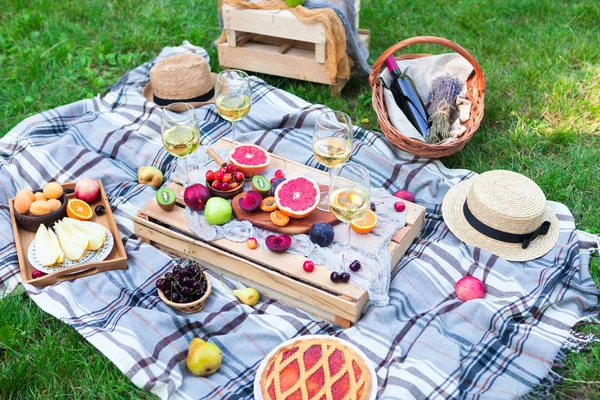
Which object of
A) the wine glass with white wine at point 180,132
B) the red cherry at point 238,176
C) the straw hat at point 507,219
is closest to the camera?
the wine glass with white wine at point 180,132

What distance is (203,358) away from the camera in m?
3.47

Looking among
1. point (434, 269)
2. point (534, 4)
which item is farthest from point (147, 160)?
point (534, 4)

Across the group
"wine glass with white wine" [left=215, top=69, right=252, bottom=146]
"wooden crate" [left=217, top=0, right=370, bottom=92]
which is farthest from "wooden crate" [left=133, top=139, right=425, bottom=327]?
"wooden crate" [left=217, top=0, right=370, bottom=92]

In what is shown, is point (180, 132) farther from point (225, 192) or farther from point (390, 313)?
point (390, 313)

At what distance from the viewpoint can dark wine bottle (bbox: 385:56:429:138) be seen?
5.19 m

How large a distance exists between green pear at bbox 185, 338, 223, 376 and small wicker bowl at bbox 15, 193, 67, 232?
1547 mm

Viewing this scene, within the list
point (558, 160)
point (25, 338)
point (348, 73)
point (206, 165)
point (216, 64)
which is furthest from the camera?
point (216, 64)

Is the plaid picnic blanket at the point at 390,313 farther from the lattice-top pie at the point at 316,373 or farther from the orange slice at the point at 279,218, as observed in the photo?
the orange slice at the point at 279,218

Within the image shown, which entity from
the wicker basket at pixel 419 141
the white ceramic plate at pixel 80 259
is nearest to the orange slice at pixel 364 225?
the wicker basket at pixel 419 141

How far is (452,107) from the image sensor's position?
515 cm

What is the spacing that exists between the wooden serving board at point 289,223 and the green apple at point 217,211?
9 centimetres

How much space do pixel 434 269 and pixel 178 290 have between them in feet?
5.63

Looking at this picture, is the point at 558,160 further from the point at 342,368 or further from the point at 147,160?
the point at 147,160

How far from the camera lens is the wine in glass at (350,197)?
352cm
